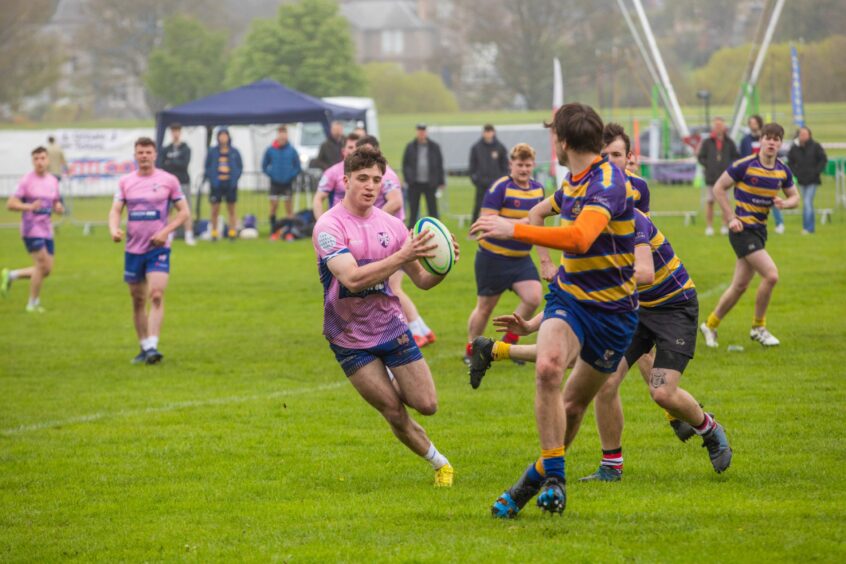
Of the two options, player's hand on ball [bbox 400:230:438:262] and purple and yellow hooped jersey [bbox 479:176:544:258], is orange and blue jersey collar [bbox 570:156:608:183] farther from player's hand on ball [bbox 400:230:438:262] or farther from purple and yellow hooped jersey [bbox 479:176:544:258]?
purple and yellow hooped jersey [bbox 479:176:544:258]

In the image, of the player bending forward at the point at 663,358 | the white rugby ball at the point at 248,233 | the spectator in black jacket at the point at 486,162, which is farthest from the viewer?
the white rugby ball at the point at 248,233

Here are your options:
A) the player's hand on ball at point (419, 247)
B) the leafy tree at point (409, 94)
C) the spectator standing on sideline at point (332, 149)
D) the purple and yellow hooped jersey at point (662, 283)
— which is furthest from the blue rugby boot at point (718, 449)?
the leafy tree at point (409, 94)

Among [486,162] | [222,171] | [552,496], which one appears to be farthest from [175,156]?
[552,496]

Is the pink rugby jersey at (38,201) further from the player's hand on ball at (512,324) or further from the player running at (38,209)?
the player's hand on ball at (512,324)

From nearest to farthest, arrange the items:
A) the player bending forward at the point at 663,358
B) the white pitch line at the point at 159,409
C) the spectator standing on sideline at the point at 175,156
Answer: the player bending forward at the point at 663,358, the white pitch line at the point at 159,409, the spectator standing on sideline at the point at 175,156

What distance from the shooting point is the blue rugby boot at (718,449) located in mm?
7594

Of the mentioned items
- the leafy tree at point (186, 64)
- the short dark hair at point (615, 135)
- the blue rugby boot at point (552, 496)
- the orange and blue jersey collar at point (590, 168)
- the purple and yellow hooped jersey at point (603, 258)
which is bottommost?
the blue rugby boot at point (552, 496)

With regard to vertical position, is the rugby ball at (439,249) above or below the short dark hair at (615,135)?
below

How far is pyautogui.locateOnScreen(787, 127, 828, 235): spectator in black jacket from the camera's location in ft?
79.5

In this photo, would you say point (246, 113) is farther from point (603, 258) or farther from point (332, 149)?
point (603, 258)

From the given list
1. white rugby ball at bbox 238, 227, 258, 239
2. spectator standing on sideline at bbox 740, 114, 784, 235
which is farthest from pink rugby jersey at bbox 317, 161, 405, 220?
white rugby ball at bbox 238, 227, 258, 239

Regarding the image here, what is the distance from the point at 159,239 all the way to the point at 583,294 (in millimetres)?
6874

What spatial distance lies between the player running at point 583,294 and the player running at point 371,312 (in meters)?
1.01

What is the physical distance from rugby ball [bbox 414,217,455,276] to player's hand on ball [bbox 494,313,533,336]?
0.41 metres
